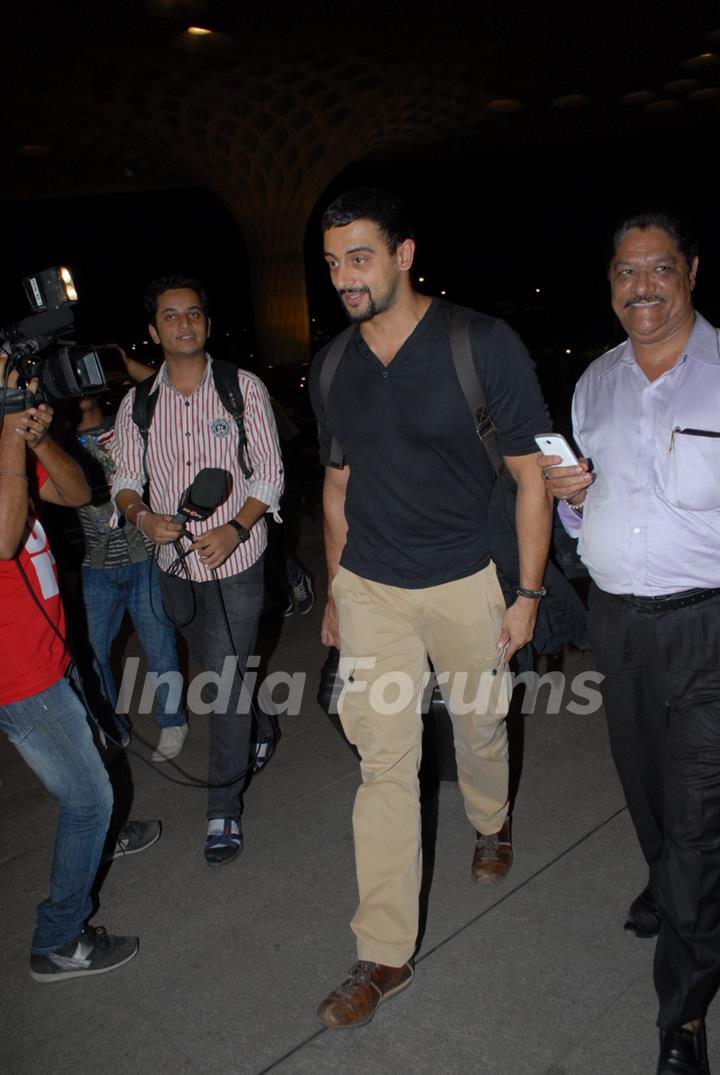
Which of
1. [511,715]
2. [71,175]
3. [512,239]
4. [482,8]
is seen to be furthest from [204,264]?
[511,715]

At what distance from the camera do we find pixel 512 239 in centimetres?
5531

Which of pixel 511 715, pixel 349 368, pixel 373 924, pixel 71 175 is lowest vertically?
pixel 511 715

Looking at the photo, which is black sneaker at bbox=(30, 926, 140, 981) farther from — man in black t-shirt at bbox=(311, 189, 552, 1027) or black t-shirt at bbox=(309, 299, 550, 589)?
black t-shirt at bbox=(309, 299, 550, 589)

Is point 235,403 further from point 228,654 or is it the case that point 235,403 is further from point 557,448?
point 557,448

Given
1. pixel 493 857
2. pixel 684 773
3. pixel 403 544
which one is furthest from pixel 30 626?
pixel 684 773

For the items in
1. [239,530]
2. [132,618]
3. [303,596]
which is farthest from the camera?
[303,596]

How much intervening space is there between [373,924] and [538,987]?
1.75 feet

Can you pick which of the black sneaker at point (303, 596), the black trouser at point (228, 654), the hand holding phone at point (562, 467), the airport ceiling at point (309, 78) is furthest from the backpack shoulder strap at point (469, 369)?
the airport ceiling at point (309, 78)

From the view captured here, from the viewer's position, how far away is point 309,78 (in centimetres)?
1659

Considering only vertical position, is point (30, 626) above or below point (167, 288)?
below

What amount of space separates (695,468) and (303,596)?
4271mm

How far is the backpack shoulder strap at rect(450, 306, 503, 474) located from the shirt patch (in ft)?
4.32

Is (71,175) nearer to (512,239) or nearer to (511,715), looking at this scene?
(511,715)

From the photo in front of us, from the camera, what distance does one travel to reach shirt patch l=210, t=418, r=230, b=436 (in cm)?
381
